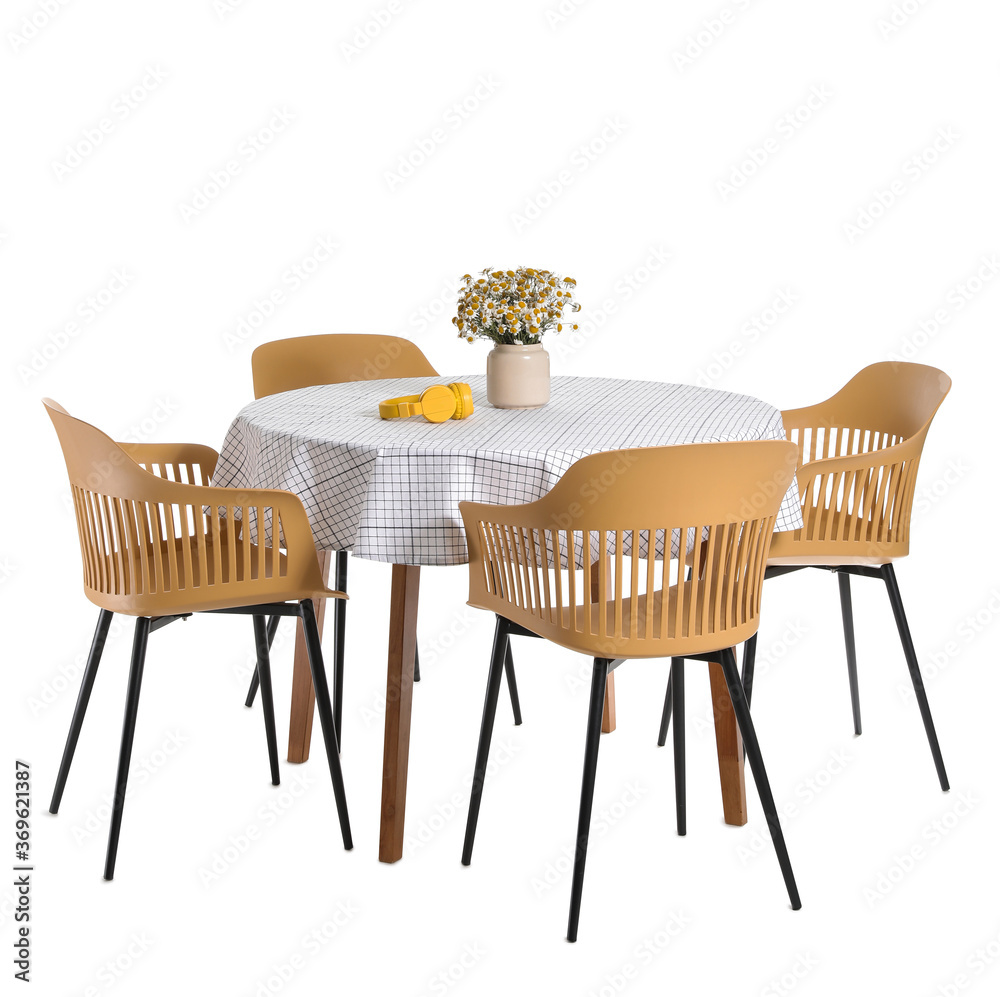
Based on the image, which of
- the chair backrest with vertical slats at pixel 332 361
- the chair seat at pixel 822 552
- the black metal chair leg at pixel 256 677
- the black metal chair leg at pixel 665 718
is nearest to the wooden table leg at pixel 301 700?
the black metal chair leg at pixel 256 677

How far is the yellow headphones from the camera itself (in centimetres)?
417

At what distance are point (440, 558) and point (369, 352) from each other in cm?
182

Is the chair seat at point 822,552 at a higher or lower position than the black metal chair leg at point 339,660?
higher

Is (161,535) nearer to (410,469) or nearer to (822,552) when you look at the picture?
(410,469)

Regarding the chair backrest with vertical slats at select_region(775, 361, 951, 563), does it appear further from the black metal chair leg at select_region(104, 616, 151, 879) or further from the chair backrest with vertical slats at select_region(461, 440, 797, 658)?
the black metal chair leg at select_region(104, 616, 151, 879)

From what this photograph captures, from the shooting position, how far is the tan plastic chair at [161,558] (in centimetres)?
378

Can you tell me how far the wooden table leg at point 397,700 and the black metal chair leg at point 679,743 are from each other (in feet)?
2.46

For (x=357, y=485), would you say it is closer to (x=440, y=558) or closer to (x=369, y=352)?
(x=440, y=558)

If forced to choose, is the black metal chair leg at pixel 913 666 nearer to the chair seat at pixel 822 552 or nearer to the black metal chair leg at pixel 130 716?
the chair seat at pixel 822 552

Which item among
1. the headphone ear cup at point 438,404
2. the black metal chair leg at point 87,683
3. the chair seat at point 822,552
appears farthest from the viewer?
the chair seat at point 822,552

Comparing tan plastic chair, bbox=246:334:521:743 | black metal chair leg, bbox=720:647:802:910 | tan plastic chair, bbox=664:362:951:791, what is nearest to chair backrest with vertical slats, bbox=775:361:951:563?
tan plastic chair, bbox=664:362:951:791

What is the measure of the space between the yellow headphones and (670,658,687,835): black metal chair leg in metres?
0.97

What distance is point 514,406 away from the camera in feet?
14.5

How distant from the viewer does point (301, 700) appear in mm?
4562
